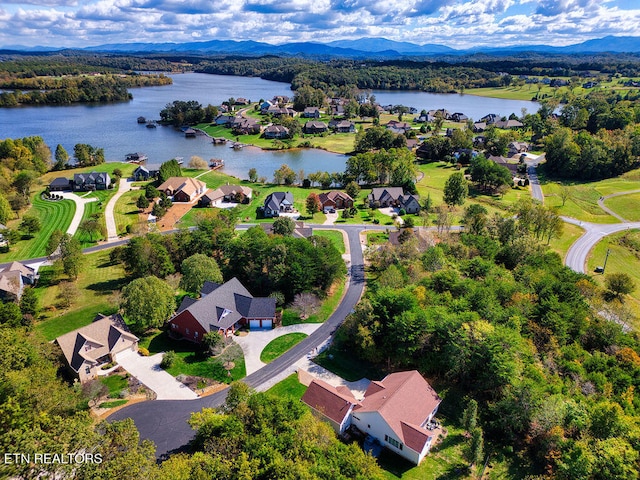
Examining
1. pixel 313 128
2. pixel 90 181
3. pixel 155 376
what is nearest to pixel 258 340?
pixel 155 376

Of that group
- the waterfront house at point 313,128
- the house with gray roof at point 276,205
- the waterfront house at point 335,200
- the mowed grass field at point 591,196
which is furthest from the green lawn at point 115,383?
the waterfront house at point 313,128

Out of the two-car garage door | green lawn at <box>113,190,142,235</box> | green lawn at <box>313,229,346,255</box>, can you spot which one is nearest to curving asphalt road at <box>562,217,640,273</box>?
green lawn at <box>313,229,346,255</box>

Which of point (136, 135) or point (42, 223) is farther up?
point (136, 135)

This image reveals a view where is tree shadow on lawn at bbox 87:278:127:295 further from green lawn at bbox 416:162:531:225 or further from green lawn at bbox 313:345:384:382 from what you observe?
green lawn at bbox 416:162:531:225

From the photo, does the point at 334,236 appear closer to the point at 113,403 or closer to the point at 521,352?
the point at 521,352

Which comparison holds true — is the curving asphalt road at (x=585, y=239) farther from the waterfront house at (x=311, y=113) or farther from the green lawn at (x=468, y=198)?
the waterfront house at (x=311, y=113)
